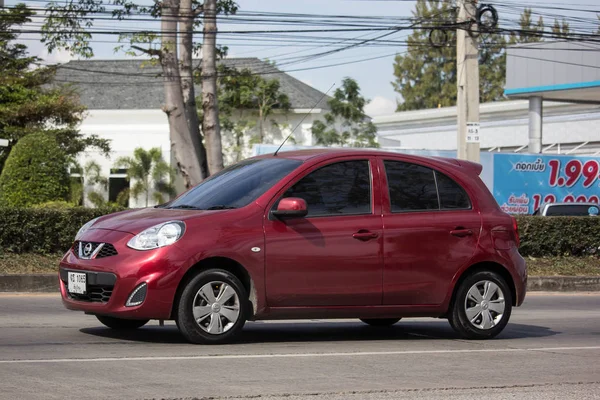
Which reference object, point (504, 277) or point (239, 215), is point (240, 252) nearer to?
point (239, 215)

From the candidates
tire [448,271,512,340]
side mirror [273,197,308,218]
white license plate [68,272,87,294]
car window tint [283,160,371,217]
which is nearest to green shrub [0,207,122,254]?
white license plate [68,272,87,294]

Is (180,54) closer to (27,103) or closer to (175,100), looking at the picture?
(175,100)

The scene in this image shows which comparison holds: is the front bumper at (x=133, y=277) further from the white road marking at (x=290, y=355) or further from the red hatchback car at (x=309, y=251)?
the white road marking at (x=290, y=355)

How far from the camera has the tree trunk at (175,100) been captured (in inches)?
936

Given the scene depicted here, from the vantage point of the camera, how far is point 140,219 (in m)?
8.36

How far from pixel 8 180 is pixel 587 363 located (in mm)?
16163

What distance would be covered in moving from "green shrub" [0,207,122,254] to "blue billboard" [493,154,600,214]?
18.4m

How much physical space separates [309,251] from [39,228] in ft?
28.7

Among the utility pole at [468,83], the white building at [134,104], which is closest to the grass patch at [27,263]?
the utility pole at [468,83]

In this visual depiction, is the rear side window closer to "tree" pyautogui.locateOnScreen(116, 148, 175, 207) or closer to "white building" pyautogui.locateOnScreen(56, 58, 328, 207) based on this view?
"tree" pyautogui.locateOnScreen(116, 148, 175, 207)

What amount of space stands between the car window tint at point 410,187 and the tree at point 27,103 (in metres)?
27.5

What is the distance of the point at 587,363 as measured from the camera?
27.1 feet

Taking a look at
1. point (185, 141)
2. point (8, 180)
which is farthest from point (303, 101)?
point (8, 180)

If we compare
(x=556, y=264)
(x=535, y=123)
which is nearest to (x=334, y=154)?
(x=556, y=264)
